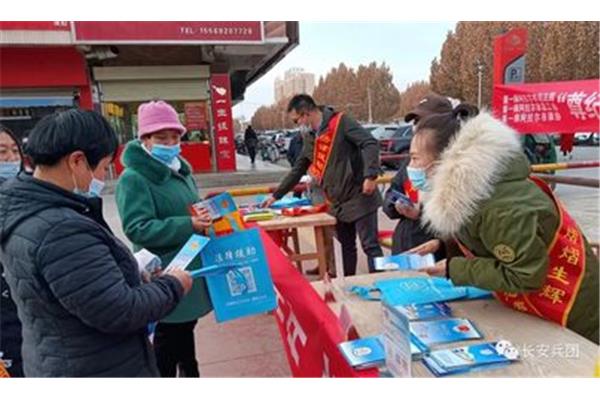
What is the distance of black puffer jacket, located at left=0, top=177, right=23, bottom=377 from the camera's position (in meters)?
1.54

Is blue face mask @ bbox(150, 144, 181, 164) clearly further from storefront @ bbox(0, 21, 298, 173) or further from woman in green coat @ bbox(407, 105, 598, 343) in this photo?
storefront @ bbox(0, 21, 298, 173)

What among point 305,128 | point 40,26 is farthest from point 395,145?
point 305,128

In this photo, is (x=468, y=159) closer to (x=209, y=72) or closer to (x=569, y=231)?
(x=569, y=231)

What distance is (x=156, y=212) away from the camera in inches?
73.2

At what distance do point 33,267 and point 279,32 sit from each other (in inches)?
371

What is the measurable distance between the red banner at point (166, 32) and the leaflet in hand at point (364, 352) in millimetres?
8639

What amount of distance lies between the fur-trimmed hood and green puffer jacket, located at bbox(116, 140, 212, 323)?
3.23 feet

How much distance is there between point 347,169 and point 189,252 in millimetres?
1665

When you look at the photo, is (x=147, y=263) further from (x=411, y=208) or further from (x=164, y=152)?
(x=411, y=208)

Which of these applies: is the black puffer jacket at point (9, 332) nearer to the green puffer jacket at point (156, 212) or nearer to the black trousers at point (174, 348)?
the green puffer jacket at point (156, 212)

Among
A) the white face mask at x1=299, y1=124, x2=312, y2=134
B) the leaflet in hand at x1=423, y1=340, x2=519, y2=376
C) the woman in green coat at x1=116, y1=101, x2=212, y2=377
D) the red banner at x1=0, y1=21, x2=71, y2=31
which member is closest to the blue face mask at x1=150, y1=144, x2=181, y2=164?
Answer: the woman in green coat at x1=116, y1=101, x2=212, y2=377

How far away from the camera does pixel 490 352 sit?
1117 mm

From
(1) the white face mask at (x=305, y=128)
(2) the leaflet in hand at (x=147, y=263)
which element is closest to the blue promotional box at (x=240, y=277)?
(2) the leaflet in hand at (x=147, y=263)

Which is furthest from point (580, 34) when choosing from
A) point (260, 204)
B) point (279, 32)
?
point (260, 204)
